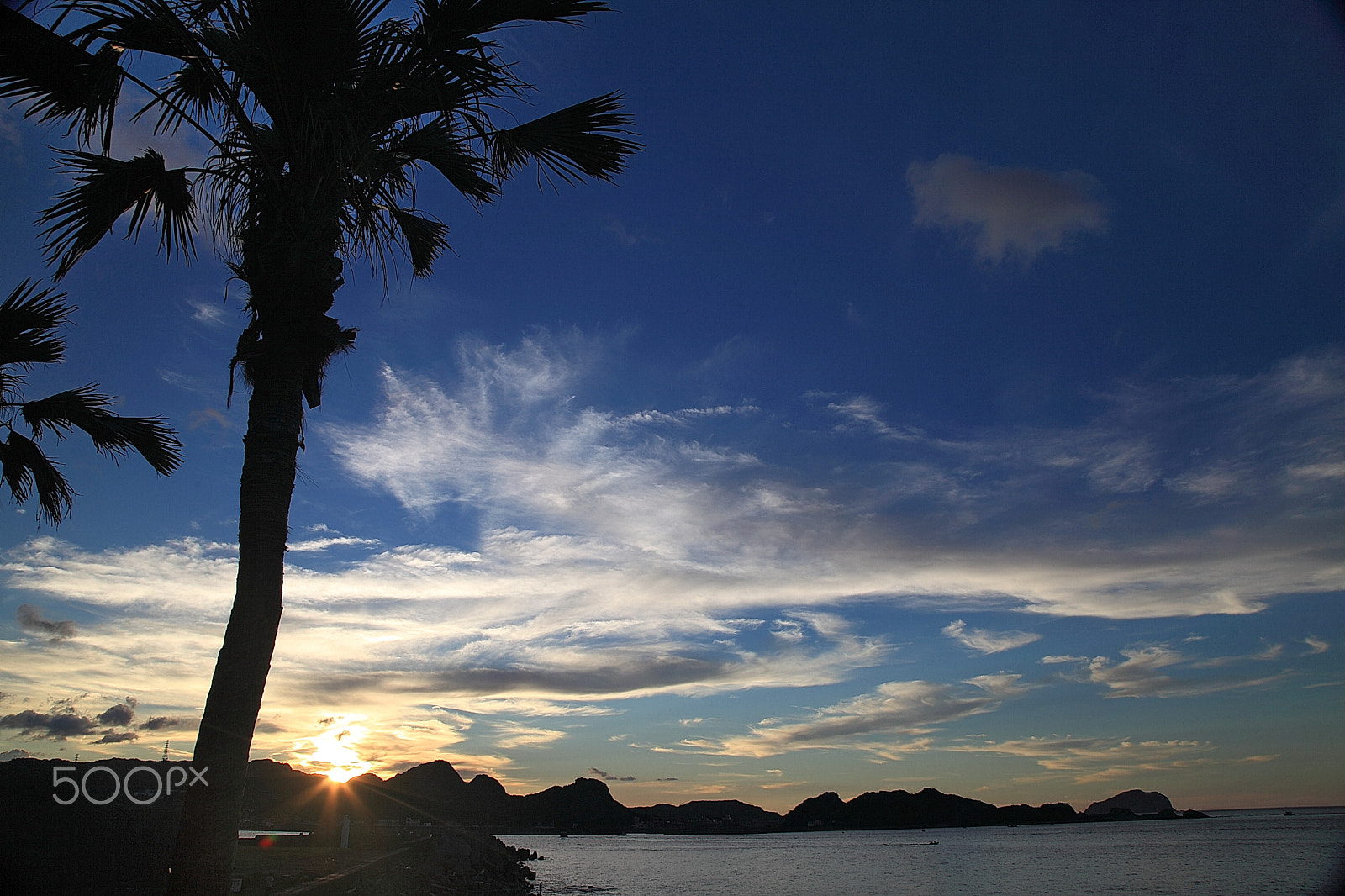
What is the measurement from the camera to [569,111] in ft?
20.9

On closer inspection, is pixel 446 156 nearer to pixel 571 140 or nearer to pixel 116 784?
pixel 571 140

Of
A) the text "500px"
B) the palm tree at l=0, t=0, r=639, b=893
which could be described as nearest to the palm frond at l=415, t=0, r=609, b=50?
the palm tree at l=0, t=0, r=639, b=893

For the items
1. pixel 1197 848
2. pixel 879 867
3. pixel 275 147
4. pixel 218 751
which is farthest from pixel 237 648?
pixel 1197 848

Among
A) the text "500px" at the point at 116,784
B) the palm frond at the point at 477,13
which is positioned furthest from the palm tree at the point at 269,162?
the text "500px" at the point at 116,784

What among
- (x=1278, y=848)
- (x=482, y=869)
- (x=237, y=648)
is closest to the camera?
(x=237, y=648)

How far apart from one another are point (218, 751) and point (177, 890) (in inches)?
28.0

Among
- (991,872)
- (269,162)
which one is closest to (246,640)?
(269,162)

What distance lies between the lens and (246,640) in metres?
4.40

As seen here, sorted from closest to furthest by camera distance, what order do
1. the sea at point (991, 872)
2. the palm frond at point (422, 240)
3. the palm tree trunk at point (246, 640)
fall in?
1. the palm tree trunk at point (246, 640)
2. the palm frond at point (422, 240)
3. the sea at point (991, 872)

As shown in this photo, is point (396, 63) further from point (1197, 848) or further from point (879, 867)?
point (1197, 848)

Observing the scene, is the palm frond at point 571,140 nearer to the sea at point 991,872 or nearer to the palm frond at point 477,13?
the palm frond at point 477,13

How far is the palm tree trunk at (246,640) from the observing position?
13.8 feet

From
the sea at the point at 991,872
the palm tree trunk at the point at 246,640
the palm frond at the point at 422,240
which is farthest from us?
the sea at the point at 991,872

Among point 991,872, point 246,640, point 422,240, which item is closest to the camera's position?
point 246,640
